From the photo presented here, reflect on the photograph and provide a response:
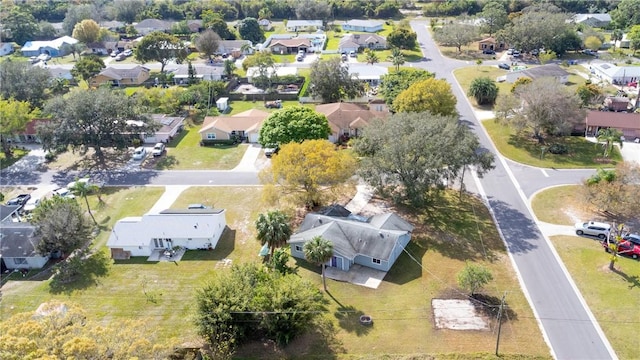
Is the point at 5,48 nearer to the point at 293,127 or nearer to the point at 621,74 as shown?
the point at 293,127

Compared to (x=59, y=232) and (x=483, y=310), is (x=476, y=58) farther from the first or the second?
(x=59, y=232)

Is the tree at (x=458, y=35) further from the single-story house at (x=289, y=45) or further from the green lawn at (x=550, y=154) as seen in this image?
the green lawn at (x=550, y=154)

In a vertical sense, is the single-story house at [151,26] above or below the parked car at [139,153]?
above

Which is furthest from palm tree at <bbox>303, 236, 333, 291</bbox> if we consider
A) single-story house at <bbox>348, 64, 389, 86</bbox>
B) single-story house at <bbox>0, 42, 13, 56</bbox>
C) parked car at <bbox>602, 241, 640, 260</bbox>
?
single-story house at <bbox>0, 42, 13, 56</bbox>

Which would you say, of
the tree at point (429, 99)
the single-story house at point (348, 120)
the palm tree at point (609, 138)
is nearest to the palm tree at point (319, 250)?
the tree at point (429, 99)

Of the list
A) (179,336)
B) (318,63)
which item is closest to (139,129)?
(318,63)

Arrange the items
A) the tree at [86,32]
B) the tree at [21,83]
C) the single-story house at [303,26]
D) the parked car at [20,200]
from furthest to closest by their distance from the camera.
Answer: the single-story house at [303,26] → the tree at [86,32] → the tree at [21,83] → the parked car at [20,200]

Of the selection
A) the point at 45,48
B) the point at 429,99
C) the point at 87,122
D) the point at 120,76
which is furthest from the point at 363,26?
the point at 87,122
